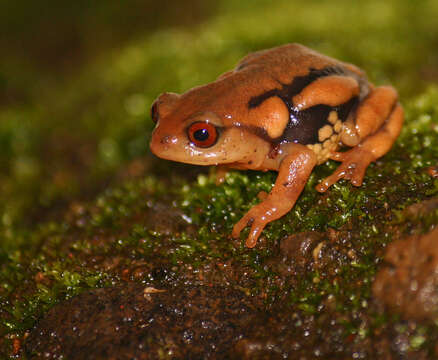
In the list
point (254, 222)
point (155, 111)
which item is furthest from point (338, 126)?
point (155, 111)

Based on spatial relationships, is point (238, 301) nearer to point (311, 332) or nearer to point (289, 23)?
point (311, 332)

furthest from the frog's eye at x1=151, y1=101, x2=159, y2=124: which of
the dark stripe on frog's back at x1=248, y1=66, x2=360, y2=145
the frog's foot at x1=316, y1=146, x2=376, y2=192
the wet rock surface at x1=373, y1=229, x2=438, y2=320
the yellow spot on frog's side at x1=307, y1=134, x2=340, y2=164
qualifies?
the wet rock surface at x1=373, y1=229, x2=438, y2=320

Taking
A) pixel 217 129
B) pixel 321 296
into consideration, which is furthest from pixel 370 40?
pixel 321 296

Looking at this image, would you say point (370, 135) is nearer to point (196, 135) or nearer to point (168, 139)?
point (196, 135)

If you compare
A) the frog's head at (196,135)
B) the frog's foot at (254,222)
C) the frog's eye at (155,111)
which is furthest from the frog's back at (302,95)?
the frog's eye at (155,111)

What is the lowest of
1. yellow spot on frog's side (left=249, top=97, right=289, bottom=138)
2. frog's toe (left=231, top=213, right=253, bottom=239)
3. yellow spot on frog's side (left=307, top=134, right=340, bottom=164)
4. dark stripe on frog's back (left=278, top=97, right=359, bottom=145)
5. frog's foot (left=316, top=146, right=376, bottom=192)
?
frog's toe (left=231, top=213, right=253, bottom=239)

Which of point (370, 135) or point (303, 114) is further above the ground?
point (303, 114)

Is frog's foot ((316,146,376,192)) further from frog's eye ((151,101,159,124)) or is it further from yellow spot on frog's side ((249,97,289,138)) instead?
frog's eye ((151,101,159,124))
